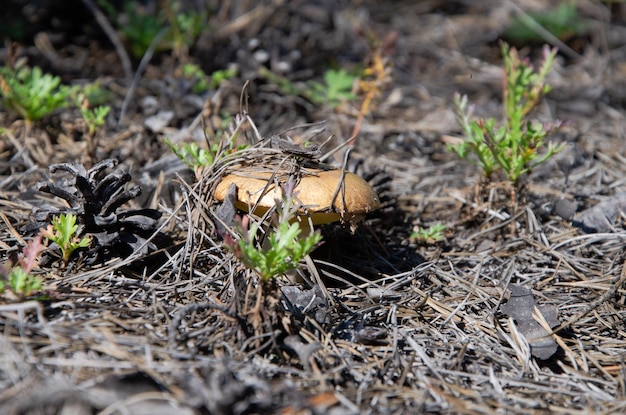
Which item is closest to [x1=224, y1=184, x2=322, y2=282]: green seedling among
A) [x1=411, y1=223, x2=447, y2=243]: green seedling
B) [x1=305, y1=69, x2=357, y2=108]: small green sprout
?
[x1=411, y1=223, x2=447, y2=243]: green seedling

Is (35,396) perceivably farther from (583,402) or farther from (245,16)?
(245,16)

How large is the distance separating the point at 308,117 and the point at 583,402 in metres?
3.14

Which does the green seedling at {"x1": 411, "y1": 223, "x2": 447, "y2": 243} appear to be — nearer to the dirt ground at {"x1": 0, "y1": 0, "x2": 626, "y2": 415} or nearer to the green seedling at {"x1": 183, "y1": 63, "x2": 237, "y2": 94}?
the dirt ground at {"x1": 0, "y1": 0, "x2": 626, "y2": 415}

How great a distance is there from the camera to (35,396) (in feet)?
5.38

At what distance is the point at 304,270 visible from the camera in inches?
108

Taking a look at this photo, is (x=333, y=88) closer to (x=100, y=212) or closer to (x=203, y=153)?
(x=203, y=153)

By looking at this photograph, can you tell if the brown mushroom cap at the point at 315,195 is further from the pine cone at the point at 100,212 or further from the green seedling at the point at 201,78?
the green seedling at the point at 201,78

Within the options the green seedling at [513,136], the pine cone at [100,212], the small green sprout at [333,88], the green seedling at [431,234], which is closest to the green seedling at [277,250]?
the pine cone at [100,212]

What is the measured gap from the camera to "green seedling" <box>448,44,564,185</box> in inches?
116

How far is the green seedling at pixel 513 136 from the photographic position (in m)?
2.95

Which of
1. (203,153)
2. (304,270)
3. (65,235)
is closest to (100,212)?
(65,235)

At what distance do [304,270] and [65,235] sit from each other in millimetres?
1128

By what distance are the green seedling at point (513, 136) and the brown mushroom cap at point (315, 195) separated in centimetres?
86

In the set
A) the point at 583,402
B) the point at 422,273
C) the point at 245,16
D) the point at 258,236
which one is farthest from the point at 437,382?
the point at 245,16
